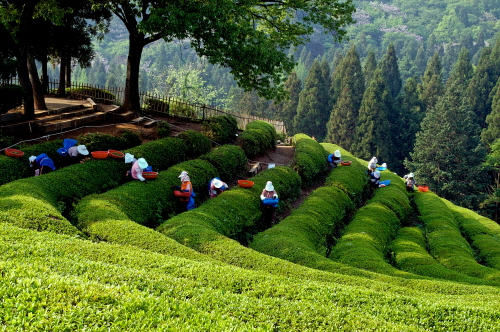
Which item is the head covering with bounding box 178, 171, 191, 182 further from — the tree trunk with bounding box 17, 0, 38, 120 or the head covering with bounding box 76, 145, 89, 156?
the tree trunk with bounding box 17, 0, 38, 120

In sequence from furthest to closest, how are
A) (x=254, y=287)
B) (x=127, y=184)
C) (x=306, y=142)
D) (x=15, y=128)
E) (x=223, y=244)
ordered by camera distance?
(x=306, y=142) < (x=15, y=128) < (x=127, y=184) < (x=223, y=244) < (x=254, y=287)

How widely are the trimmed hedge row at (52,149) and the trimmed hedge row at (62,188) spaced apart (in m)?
1.04

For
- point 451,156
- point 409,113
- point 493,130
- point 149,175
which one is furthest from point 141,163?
point 409,113

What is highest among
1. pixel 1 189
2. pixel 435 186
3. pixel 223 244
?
pixel 1 189

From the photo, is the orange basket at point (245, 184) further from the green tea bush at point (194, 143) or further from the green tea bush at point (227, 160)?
the green tea bush at point (194, 143)

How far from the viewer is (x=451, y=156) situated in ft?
141

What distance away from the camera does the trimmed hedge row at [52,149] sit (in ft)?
41.9

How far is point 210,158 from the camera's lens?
17125mm

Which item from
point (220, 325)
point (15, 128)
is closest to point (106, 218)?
point (220, 325)

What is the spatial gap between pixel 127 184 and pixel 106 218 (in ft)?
10.0

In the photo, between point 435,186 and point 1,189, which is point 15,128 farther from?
point 435,186

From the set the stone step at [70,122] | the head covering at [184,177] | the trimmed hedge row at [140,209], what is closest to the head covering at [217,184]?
the trimmed hedge row at [140,209]

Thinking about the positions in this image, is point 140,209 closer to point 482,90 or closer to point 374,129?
point 374,129

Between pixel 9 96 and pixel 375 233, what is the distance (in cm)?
1303
